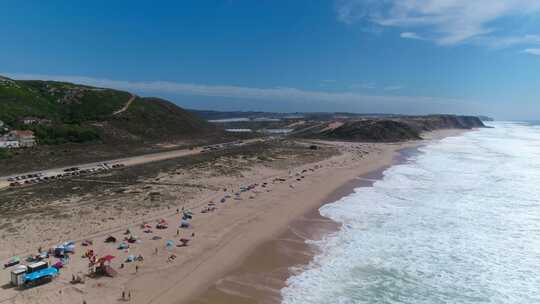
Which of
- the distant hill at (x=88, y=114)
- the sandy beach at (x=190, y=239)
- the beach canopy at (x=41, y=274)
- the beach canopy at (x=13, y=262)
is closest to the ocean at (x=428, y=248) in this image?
the sandy beach at (x=190, y=239)

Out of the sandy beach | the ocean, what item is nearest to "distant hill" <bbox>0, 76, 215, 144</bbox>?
the sandy beach

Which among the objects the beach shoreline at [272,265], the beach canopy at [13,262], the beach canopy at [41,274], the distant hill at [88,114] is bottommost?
the beach shoreline at [272,265]

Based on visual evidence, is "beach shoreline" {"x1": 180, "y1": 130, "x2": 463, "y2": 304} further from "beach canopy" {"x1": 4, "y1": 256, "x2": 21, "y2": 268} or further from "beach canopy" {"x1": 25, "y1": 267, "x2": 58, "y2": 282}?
"beach canopy" {"x1": 4, "y1": 256, "x2": 21, "y2": 268}

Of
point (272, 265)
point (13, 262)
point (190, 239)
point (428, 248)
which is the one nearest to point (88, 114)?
point (190, 239)

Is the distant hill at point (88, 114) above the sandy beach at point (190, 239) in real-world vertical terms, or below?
above

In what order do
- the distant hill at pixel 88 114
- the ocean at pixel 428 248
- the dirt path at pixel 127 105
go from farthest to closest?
the dirt path at pixel 127 105
the distant hill at pixel 88 114
the ocean at pixel 428 248

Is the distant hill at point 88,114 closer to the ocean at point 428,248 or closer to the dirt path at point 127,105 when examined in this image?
the dirt path at point 127,105

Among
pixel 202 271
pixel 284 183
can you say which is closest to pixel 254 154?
pixel 284 183
